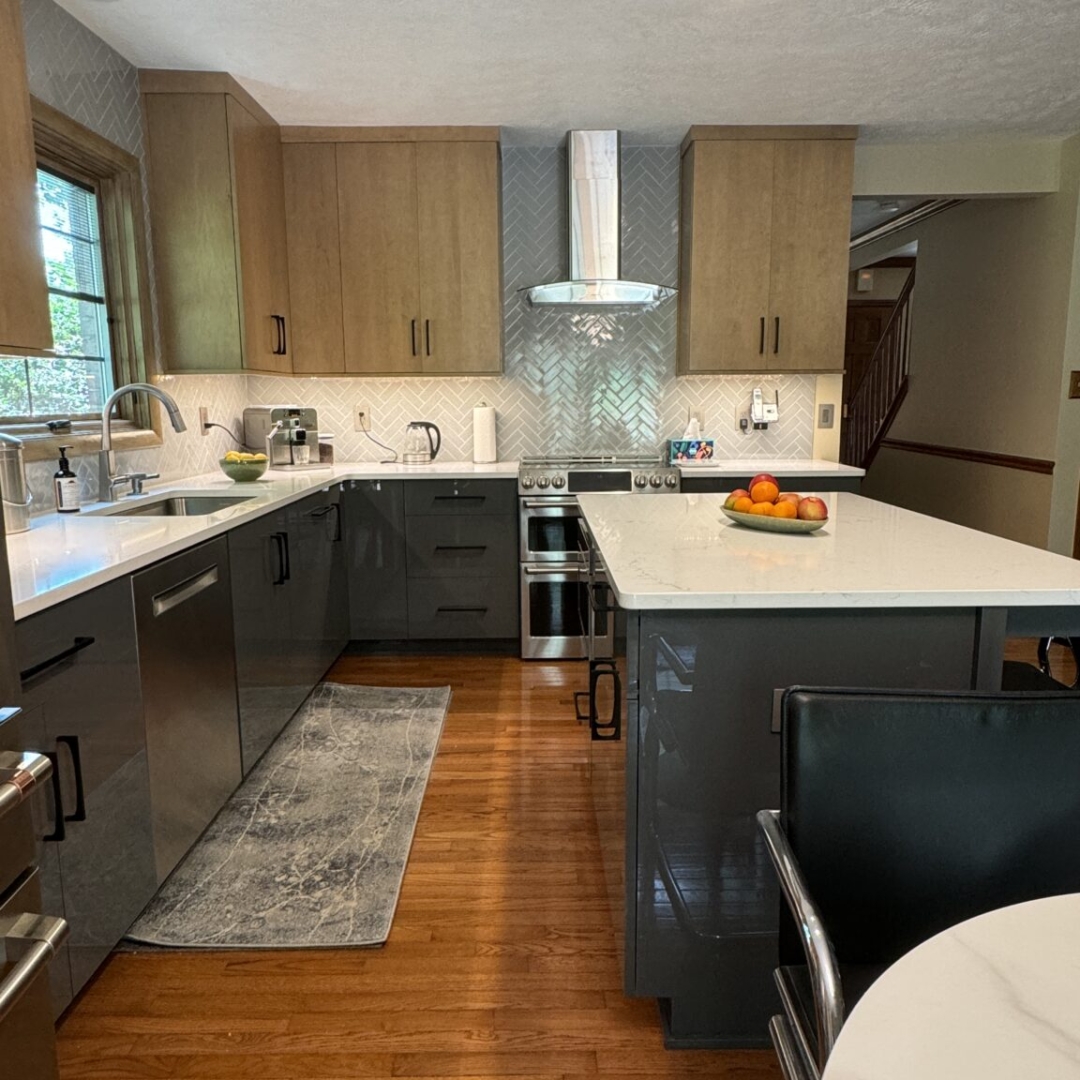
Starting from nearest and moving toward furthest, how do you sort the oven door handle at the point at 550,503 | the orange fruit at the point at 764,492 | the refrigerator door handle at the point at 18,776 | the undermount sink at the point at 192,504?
the refrigerator door handle at the point at 18,776 < the orange fruit at the point at 764,492 < the undermount sink at the point at 192,504 < the oven door handle at the point at 550,503

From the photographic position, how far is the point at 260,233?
3637 millimetres

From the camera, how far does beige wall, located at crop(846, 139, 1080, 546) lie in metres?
4.23

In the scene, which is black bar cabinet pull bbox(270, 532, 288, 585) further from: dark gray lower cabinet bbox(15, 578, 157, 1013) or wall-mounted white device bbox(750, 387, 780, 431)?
wall-mounted white device bbox(750, 387, 780, 431)

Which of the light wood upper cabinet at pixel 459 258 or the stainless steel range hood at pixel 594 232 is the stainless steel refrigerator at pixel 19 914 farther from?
the stainless steel range hood at pixel 594 232

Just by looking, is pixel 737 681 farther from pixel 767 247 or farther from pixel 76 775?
pixel 767 247

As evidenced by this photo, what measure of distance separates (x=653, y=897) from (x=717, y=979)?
0.22 meters

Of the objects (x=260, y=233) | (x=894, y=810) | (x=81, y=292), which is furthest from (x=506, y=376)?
(x=894, y=810)

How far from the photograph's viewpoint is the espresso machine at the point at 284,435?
157 inches

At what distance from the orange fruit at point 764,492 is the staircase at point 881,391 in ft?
17.7

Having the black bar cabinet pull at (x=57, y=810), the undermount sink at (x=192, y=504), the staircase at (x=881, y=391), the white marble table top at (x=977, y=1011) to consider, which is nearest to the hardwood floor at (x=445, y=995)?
the black bar cabinet pull at (x=57, y=810)

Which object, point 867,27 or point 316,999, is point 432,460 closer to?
point 867,27

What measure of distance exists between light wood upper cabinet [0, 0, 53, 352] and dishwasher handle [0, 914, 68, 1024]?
146 centimetres

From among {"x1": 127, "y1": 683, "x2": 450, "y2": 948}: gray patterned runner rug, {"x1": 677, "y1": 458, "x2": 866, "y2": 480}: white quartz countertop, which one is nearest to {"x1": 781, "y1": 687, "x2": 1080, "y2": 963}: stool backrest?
{"x1": 127, "y1": 683, "x2": 450, "y2": 948}: gray patterned runner rug

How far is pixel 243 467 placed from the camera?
10.6 feet
